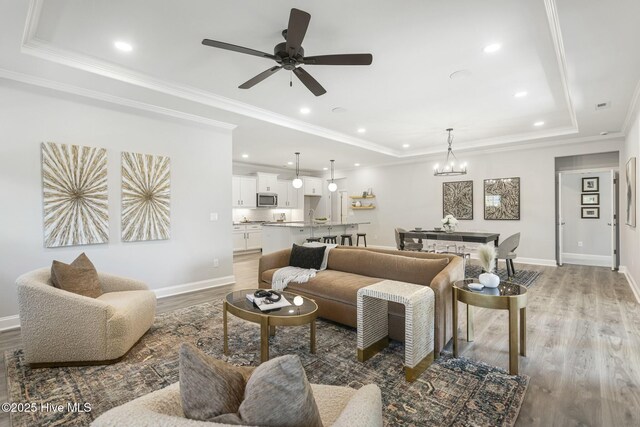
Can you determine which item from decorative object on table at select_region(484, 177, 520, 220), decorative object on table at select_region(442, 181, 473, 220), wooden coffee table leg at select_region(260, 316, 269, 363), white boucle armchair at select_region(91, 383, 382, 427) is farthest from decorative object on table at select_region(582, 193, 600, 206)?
white boucle armchair at select_region(91, 383, 382, 427)

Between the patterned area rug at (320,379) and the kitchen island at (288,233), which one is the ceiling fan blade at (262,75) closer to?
the patterned area rug at (320,379)

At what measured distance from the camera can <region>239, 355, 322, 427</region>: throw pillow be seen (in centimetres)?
81

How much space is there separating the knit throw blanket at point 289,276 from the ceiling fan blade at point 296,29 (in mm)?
2282

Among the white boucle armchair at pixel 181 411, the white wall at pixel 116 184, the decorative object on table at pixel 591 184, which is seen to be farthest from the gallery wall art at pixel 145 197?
the decorative object on table at pixel 591 184

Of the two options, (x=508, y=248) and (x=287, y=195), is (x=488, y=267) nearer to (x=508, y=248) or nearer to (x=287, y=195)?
(x=508, y=248)

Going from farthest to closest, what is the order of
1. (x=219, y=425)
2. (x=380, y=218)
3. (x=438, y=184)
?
(x=380, y=218) < (x=438, y=184) < (x=219, y=425)

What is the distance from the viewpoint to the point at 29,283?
242 cm

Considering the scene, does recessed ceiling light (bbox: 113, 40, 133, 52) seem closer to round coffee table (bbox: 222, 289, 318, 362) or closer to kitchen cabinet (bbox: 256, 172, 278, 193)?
round coffee table (bbox: 222, 289, 318, 362)

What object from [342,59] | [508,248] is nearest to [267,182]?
[508,248]

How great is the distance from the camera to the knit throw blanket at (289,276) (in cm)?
360

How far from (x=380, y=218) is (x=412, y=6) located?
736cm

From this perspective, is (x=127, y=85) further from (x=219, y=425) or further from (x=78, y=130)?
(x=219, y=425)

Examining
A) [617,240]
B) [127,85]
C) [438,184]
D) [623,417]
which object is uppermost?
[127,85]

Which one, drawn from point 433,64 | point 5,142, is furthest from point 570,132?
point 5,142
